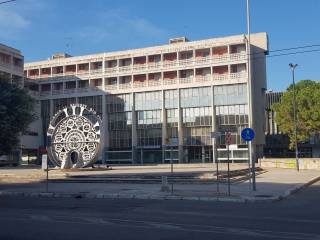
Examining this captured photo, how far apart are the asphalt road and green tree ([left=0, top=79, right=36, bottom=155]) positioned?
1029 centimetres

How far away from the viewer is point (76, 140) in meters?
44.6

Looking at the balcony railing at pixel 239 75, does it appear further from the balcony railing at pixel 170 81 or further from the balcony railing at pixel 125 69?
the balcony railing at pixel 125 69

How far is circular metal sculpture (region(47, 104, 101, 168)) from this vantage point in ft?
144

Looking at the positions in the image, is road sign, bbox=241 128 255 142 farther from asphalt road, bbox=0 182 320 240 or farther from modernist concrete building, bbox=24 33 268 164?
modernist concrete building, bbox=24 33 268 164

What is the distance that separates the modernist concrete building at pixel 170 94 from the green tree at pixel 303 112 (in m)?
8.45

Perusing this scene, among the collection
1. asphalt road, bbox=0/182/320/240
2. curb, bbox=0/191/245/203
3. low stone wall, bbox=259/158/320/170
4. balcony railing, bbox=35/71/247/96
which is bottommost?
curb, bbox=0/191/245/203

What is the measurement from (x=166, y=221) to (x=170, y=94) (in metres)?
65.8

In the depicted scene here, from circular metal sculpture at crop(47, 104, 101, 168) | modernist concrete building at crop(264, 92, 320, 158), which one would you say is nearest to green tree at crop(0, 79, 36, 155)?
circular metal sculpture at crop(47, 104, 101, 168)

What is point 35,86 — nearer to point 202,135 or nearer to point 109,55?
point 109,55

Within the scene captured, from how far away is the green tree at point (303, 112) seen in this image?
205 ft

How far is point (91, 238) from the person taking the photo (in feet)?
33.1

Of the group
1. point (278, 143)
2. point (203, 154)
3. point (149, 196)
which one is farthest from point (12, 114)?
point (278, 143)

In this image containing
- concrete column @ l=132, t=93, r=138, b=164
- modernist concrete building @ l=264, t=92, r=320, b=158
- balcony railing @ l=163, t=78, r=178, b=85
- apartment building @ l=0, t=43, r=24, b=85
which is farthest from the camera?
modernist concrete building @ l=264, t=92, r=320, b=158

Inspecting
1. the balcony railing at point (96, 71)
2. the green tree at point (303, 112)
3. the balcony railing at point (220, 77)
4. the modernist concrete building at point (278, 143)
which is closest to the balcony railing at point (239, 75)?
the balcony railing at point (220, 77)
